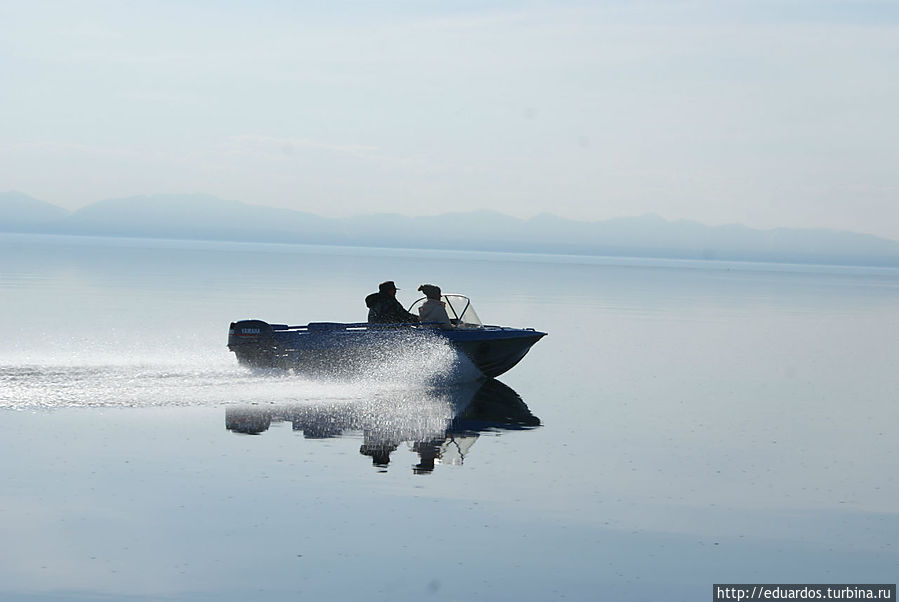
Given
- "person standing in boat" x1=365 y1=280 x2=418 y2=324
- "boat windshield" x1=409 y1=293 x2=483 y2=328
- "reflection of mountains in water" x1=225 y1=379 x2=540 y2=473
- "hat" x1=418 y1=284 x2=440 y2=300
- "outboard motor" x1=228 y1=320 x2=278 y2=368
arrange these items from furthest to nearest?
"boat windshield" x1=409 y1=293 x2=483 y2=328 < "hat" x1=418 y1=284 x2=440 y2=300 < "person standing in boat" x1=365 y1=280 x2=418 y2=324 < "outboard motor" x1=228 y1=320 x2=278 y2=368 < "reflection of mountains in water" x1=225 y1=379 x2=540 y2=473

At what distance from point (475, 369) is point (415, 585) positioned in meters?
16.6

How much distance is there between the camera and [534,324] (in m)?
52.4

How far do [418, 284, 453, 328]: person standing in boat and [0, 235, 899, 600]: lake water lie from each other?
34.2 inches

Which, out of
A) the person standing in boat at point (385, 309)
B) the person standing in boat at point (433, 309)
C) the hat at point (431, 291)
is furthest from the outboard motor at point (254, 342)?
the hat at point (431, 291)

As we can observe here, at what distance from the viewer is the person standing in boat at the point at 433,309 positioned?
Result: 26469 millimetres

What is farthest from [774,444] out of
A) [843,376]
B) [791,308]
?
[791,308]

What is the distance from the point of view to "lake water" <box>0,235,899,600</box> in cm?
1158

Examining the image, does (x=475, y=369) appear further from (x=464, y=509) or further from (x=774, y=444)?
(x=464, y=509)

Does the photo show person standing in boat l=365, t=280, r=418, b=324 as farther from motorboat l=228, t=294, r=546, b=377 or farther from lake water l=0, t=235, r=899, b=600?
lake water l=0, t=235, r=899, b=600

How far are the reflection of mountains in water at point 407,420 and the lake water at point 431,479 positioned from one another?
98 mm

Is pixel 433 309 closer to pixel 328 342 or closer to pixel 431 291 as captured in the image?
pixel 431 291

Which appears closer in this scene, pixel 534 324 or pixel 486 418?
pixel 486 418

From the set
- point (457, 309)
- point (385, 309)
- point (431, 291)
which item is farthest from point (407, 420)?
point (457, 309)

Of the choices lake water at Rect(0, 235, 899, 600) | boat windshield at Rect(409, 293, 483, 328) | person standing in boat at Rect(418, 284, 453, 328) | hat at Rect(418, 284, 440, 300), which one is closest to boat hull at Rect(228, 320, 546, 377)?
person standing in boat at Rect(418, 284, 453, 328)
